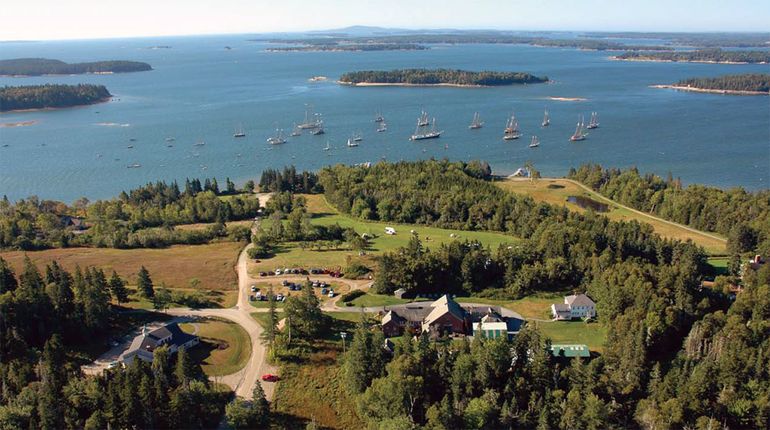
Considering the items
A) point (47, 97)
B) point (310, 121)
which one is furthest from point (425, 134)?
point (47, 97)

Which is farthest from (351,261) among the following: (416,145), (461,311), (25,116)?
(25,116)

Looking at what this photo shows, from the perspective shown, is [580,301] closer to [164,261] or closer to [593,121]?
[164,261]

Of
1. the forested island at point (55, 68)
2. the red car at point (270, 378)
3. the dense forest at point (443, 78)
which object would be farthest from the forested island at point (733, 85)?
the forested island at point (55, 68)

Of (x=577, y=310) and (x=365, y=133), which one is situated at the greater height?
(x=365, y=133)

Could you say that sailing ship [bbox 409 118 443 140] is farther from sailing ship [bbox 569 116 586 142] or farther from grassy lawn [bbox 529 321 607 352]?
grassy lawn [bbox 529 321 607 352]

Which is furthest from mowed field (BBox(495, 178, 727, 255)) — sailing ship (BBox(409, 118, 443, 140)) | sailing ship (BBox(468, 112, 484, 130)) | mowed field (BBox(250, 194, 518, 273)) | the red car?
the red car

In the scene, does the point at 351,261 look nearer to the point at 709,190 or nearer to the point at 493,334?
the point at 493,334
